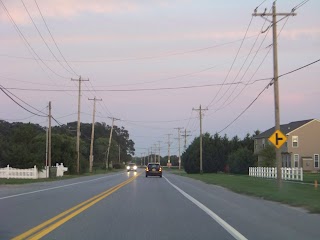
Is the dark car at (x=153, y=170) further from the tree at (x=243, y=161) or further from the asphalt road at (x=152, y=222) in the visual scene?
the asphalt road at (x=152, y=222)

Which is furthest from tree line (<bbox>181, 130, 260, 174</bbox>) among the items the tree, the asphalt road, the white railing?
the asphalt road

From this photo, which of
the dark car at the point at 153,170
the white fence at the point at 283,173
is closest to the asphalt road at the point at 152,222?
the white fence at the point at 283,173

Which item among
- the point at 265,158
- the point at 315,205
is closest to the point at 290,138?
the point at 265,158

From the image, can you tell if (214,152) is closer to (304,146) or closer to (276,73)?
(304,146)

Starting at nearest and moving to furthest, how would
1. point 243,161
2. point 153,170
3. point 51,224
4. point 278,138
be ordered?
point 51,224 → point 278,138 → point 153,170 → point 243,161

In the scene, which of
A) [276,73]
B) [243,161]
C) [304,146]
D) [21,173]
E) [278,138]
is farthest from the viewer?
[243,161]

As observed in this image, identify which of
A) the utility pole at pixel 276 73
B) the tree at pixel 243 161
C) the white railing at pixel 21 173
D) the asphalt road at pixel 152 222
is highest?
the utility pole at pixel 276 73

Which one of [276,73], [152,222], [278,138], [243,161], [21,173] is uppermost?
[276,73]

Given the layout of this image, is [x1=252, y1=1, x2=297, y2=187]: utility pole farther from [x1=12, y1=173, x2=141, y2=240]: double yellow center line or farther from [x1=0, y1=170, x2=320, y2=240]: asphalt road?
[x1=12, y1=173, x2=141, y2=240]: double yellow center line

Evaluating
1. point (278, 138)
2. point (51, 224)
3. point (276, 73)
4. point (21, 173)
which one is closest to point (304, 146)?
point (21, 173)

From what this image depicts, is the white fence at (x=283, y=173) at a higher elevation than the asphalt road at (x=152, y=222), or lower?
higher

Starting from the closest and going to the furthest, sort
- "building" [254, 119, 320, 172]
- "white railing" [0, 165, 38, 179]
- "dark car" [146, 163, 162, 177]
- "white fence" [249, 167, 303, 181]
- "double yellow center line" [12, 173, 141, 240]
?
"double yellow center line" [12, 173, 141, 240] < "white fence" [249, 167, 303, 181] < "white railing" [0, 165, 38, 179] < "dark car" [146, 163, 162, 177] < "building" [254, 119, 320, 172]

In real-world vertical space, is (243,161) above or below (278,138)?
below

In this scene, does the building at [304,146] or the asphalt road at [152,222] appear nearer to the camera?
the asphalt road at [152,222]
